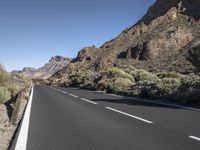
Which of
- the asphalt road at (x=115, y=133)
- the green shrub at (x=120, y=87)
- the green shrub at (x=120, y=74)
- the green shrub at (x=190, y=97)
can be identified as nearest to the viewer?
the asphalt road at (x=115, y=133)

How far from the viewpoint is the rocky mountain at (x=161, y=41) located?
7475cm

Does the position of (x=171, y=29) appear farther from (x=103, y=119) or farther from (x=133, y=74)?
(x=103, y=119)

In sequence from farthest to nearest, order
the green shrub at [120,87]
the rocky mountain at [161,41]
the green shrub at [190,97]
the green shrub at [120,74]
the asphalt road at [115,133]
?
the rocky mountain at [161,41]
the green shrub at [120,74]
the green shrub at [120,87]
the green shrub at [190,97]
the asphalt road at [115,133]

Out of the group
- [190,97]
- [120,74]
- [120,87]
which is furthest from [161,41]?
[190,97]

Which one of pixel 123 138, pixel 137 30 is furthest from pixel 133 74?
pixel 137 30

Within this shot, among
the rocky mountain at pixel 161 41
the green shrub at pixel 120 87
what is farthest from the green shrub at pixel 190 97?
the rocky mountain at pixel 161 41

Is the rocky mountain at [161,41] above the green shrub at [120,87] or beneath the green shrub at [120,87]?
above

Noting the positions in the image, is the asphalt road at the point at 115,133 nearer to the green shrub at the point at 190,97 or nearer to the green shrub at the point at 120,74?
the green shrub at the point at 190,97

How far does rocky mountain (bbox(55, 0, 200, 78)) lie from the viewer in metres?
74.8

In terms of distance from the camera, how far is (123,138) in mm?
8648

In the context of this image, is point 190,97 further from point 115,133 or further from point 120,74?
point 120,74

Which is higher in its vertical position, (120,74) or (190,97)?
(120,74)

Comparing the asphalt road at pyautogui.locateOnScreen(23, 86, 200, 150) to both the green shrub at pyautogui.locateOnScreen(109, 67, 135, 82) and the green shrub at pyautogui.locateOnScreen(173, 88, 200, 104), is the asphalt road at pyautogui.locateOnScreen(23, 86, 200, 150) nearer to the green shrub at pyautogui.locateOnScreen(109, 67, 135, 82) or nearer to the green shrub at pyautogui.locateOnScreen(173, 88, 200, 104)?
the green shrub at pyautogui.locateOnScreen(173, 88, 200, 104)

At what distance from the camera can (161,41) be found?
83.4 metres
